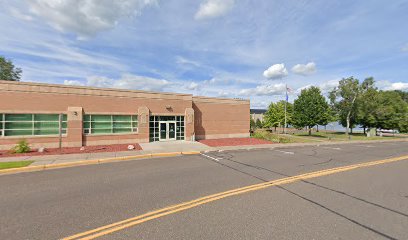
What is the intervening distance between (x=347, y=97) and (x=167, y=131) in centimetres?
4243

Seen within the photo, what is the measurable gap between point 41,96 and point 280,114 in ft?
162

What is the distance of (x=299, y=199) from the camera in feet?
→ 20.0

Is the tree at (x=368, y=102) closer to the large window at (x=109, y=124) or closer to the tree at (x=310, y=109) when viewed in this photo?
the tree at (x=310, y=109)

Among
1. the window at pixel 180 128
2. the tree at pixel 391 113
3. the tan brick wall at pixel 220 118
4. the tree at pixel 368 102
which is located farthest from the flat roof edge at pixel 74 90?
the tree at pixel 391 113

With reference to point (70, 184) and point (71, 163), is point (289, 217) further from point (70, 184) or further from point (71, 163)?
point (71, 163)

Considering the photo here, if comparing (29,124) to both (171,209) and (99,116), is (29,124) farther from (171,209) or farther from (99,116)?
(171,209)

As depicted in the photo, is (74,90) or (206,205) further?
(74,90)

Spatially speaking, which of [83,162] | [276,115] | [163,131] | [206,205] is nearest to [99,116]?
[163,131]

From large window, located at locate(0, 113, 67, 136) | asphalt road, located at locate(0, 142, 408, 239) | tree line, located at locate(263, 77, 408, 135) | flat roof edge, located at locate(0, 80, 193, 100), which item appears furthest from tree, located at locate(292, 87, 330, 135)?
large window, located at locate(0, 113, 67, 136)

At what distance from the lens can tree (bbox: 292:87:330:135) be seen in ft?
120

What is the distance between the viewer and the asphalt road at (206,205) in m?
4.26

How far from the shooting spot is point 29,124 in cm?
1720

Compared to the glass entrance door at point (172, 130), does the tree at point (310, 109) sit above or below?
above

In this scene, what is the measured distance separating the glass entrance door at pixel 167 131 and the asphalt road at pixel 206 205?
44.9 ft
